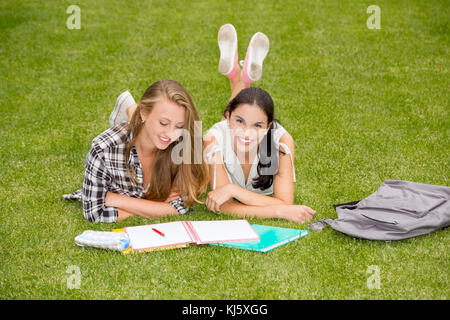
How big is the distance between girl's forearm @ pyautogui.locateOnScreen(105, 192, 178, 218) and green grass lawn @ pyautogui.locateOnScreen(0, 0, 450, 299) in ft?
0.35

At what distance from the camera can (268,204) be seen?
13.7 feet

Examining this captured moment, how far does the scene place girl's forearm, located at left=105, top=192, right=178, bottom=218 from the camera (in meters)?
4.07

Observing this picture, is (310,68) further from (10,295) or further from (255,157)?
(10,295)

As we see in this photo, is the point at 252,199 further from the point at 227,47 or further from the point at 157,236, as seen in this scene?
the point at 227,47

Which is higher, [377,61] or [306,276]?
[377,61]

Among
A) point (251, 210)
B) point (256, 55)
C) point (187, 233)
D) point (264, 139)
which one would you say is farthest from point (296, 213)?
point (256, 55)

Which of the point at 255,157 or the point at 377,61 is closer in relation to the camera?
the point at 255,157

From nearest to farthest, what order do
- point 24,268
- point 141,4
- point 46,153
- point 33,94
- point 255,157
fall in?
point 24,268
point 255,157
point 46,153
point 33,94
point 141,4

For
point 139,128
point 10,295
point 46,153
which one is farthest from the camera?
point 46,153

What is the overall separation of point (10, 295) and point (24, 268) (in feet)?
1.02

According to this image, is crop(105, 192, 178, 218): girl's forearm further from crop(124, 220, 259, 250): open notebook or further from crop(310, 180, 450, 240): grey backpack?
crop(310, 180, 450, 240): grey backpack

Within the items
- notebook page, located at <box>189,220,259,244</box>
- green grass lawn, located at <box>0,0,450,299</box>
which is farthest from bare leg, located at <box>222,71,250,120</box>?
notebook page, located at <box>189,220,259,244</box>

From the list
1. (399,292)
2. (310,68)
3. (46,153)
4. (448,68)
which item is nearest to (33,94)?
(46,153)

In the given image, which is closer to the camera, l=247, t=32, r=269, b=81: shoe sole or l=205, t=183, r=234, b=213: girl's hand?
l=205, t=183, r=234, b=213: girl's hand
